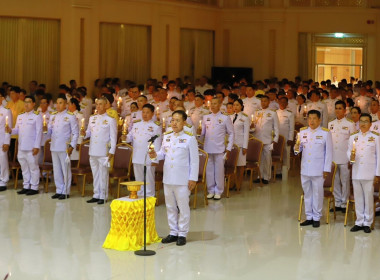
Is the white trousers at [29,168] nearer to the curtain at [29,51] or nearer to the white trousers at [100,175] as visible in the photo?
the white trousers at [100,175]

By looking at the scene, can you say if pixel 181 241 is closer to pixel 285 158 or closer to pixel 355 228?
pixel 355 228

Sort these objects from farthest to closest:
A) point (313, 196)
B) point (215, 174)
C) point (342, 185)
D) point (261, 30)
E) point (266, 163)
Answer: point (261, 30) < point (266, 163) < point (215, 174) < point (342, 185) < point (313, 196)

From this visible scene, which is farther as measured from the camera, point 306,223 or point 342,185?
point 342,185

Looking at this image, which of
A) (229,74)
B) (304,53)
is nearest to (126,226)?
(229,74)


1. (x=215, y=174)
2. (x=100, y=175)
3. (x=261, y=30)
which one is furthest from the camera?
(x=261, y=30)

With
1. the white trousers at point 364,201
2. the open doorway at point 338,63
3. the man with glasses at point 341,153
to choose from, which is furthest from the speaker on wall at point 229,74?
the white trousers at point 364,201

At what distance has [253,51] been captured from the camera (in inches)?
1040

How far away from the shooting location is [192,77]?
2519cm

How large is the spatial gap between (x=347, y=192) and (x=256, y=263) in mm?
3406

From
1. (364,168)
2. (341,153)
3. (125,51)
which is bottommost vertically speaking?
(364,168)

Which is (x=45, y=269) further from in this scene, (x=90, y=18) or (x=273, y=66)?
(x=273, y=66)

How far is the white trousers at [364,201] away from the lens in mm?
11008

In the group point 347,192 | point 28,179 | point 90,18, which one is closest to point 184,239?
point 347,192

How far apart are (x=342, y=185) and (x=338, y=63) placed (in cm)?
1550
